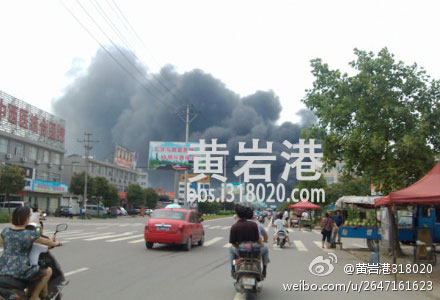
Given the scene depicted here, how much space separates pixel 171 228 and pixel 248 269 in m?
8.76

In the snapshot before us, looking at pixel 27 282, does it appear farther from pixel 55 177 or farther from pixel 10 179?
pixel 55 177

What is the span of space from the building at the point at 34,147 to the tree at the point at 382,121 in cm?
4320

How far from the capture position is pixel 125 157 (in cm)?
10025

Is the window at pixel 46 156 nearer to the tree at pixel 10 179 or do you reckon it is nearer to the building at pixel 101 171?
the building at pixel 101 171

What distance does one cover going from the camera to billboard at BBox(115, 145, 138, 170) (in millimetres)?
95125

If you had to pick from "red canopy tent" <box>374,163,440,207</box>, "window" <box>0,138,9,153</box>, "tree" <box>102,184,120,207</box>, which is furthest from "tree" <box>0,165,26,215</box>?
"red canopy tent" <box>374,163,440,207</box>

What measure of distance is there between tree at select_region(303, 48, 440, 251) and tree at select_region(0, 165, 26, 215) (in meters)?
36.6

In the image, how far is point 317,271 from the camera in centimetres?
1121

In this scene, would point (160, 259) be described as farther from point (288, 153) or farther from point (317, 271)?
Result: point (288, 153)

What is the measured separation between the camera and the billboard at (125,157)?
95.1 meters

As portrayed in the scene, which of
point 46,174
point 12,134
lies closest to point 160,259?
point 12,134

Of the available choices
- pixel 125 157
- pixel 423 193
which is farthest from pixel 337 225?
pixel 125 157

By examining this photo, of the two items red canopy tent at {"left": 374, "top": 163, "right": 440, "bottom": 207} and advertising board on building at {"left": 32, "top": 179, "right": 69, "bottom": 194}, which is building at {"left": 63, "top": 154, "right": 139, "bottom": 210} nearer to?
→ advertising board on building at {"left": 32, "top": 179, "right": 69, "bottom": 194}

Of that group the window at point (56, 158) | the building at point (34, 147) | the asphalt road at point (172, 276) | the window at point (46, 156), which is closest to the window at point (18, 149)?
the building at point (34, 147)
